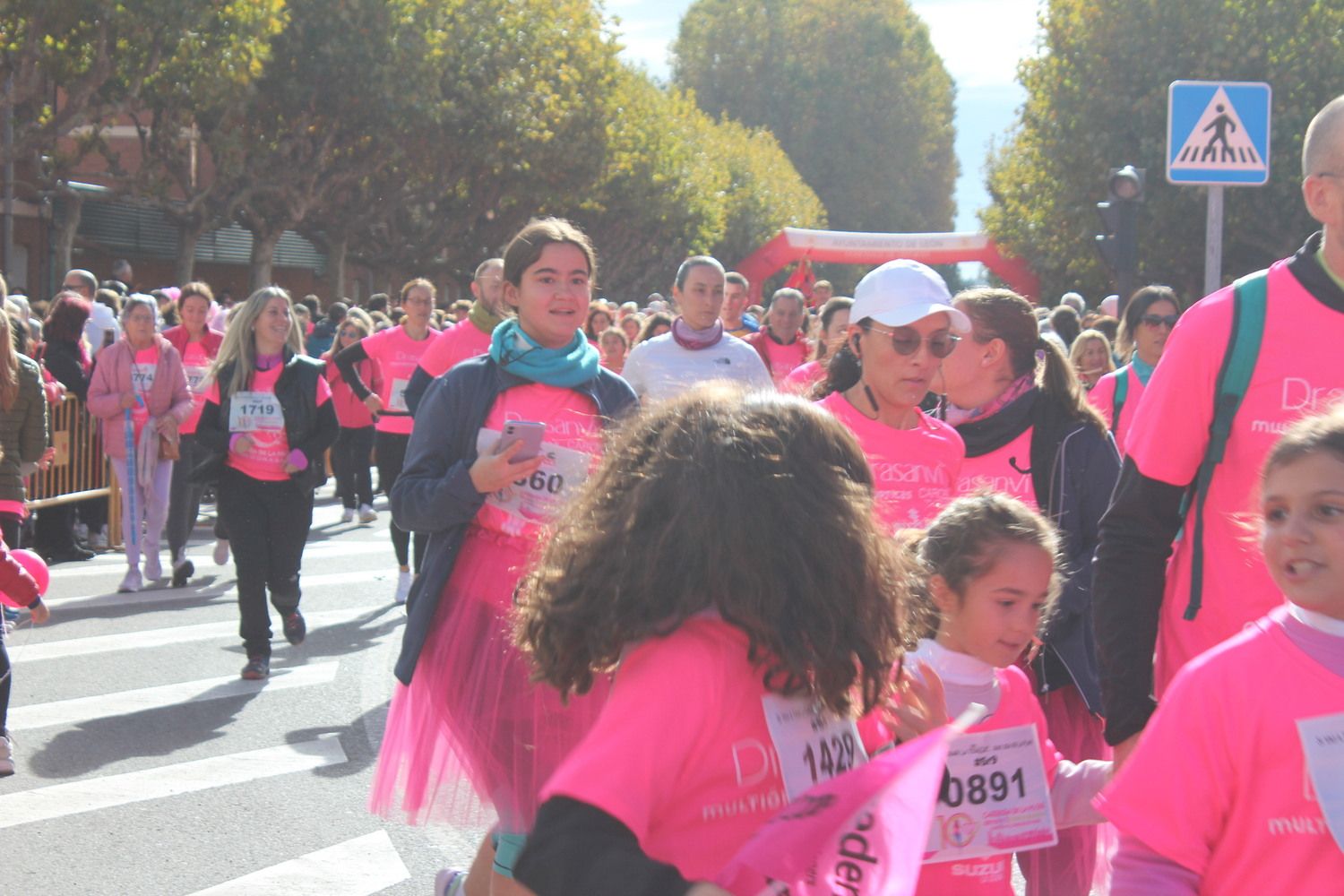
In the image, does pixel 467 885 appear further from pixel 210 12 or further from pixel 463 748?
pixel 210 12

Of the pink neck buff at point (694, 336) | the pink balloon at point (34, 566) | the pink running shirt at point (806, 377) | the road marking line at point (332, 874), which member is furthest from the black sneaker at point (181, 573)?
the pink running shirt at point (806, 377)

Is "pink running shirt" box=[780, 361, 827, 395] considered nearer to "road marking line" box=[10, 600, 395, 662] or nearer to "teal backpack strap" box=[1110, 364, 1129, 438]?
"teal backpack strap" box=[1110, 364, 1129, 438]

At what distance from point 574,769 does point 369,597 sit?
30.3ft

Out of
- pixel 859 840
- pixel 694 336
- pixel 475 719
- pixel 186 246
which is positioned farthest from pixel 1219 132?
pixel 186 246

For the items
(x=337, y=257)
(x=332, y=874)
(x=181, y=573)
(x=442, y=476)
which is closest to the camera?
(x=442, y=476)

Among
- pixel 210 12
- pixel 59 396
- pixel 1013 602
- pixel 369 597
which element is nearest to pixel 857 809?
pixel 1013 602

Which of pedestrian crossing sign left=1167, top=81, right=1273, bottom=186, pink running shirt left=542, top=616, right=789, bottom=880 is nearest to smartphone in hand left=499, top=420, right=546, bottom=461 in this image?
pink running shirt left=542, top=616, right=789, bottom=880

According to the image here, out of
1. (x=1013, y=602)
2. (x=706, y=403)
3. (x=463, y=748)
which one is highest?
(x=706, y=403)

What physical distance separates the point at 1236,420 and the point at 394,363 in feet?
30.4

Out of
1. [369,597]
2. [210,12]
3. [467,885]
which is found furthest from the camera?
→ [210,12]

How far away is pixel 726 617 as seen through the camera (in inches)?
80.0

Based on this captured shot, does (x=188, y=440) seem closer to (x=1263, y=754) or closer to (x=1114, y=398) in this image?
(x=1114, y=398)

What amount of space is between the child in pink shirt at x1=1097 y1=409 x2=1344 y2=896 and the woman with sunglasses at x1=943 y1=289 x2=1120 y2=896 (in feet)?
5.18

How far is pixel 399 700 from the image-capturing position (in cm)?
432
